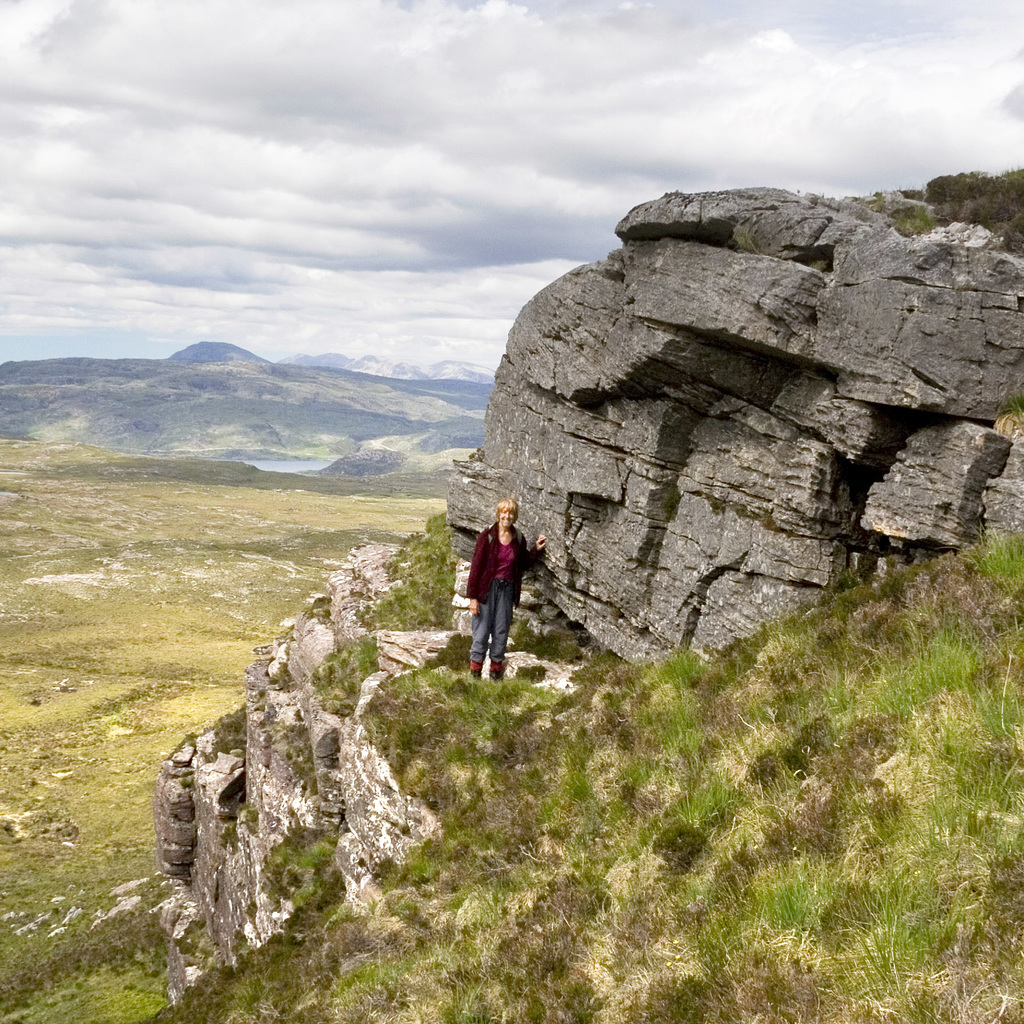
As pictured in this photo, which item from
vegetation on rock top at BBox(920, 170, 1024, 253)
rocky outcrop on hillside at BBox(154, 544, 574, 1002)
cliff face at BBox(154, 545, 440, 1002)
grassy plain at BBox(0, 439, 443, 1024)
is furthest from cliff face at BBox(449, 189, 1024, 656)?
grassy plain at BBox(0, 439, 443, 1024)

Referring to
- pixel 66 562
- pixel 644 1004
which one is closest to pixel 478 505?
pixel 644 1004

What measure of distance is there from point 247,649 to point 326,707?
6880 cm

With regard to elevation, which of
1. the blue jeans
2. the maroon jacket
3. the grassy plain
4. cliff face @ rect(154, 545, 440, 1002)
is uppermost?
the maroon jacket

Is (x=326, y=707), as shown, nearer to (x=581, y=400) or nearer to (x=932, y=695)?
(x=581, y=400)

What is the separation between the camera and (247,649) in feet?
290

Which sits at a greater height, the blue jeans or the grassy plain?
the blue jeans

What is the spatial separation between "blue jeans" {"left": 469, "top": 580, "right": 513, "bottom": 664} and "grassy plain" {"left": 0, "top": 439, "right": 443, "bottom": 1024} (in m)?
23.2

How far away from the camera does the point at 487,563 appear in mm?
17922

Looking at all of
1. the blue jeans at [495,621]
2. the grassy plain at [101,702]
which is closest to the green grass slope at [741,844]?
the blue jeans at [495,621]

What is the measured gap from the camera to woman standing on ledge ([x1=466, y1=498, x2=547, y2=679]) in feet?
58.2

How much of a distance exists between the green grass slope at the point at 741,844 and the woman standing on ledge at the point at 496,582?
2.24 m

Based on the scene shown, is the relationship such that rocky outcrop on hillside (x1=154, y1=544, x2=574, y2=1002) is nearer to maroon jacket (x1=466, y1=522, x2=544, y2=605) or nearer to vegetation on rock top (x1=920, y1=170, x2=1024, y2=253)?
maroon jacket (x1=466, y1=522, x2=544, y2=605)

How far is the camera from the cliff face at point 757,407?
14181 millimetres

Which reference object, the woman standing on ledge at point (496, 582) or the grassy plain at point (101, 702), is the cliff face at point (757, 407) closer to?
the woman standing on ledge at point (496, 582)
